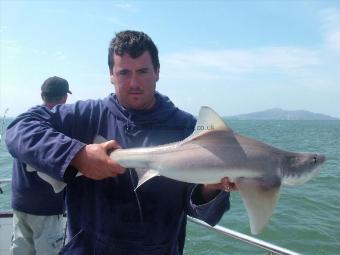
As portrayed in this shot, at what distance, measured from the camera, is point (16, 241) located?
5488 millimetres

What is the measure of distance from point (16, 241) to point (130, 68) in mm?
3503

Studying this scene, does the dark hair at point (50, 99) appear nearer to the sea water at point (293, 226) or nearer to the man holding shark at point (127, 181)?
the man holding shark at point (127, 181)

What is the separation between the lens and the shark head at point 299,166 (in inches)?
107

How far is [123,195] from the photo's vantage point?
311cm

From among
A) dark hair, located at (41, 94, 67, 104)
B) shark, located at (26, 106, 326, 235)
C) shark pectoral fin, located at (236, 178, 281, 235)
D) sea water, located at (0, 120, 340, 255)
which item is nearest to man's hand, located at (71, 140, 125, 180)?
shark, located at (26, 106, 326, 235)

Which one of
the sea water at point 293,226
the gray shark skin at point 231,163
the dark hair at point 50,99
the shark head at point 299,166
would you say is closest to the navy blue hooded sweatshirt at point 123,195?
the gray shark skin at point 231,163

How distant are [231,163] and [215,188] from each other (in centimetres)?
43

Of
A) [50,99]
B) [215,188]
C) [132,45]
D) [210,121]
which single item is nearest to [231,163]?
[210,121]

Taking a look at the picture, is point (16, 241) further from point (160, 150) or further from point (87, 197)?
point (160, 150)

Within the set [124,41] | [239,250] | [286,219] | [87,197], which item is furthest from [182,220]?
[286,219]

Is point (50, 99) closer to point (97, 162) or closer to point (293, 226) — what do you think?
point (97, 162)

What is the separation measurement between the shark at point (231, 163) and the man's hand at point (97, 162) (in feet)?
0.16

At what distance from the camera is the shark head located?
8.94 ft

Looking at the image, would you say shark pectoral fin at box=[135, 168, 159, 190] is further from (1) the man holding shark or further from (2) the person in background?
(2) the person in background
